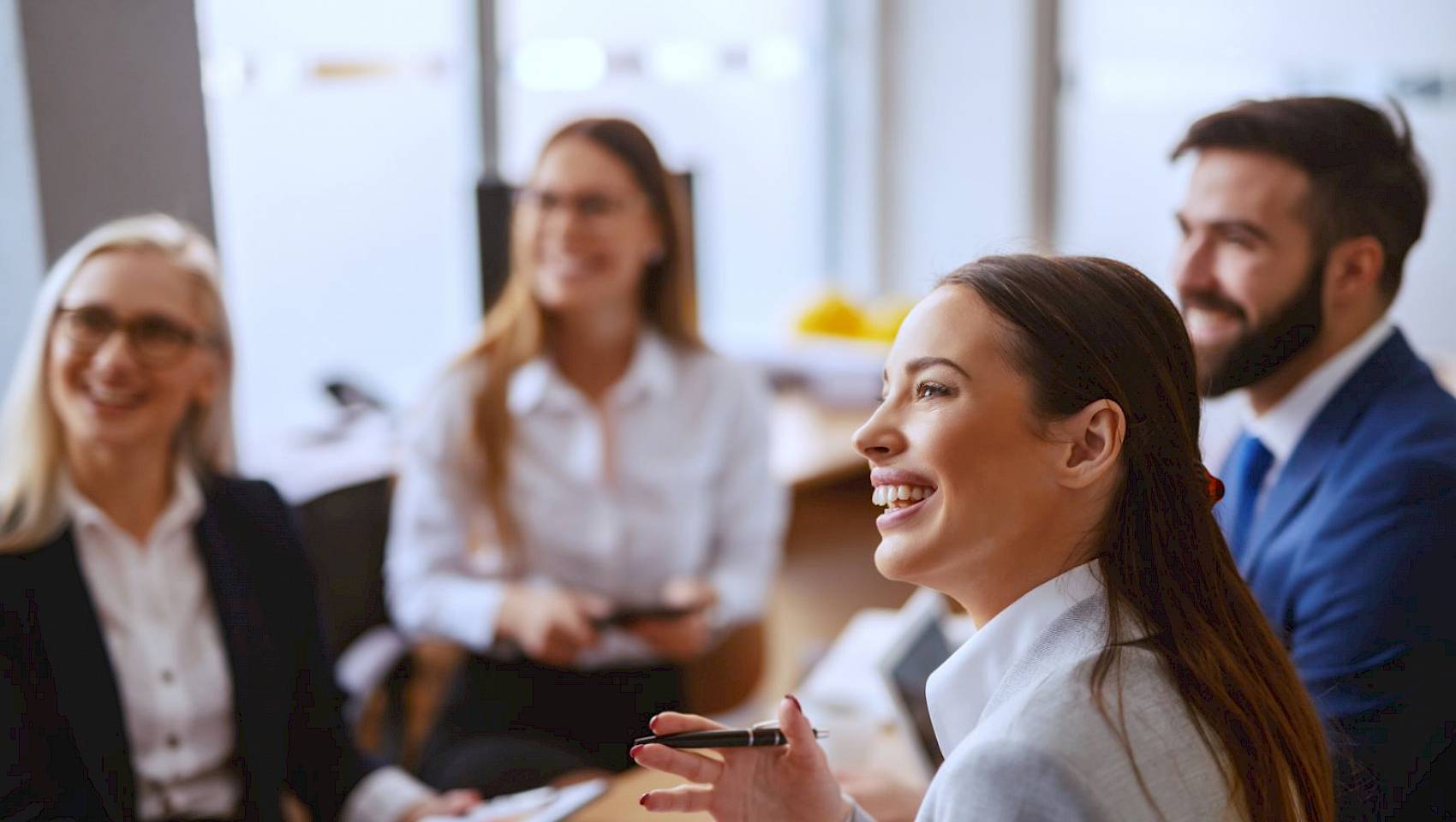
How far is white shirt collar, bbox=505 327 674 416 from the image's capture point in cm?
244

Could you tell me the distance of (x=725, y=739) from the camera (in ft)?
3.84

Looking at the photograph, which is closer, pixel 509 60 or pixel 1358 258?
pixel 1358 258

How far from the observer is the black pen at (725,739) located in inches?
45.9

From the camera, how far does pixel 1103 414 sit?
1039 millimetres

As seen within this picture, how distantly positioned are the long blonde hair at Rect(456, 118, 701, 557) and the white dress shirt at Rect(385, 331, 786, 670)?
0.07 ft

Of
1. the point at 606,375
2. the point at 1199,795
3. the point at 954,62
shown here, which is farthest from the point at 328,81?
the point at 1199,795

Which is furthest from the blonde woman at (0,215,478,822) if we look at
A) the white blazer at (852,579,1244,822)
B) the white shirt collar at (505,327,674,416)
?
the white blazer at (852,579,1244,822)

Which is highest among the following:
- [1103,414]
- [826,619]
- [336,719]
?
[1103,414]

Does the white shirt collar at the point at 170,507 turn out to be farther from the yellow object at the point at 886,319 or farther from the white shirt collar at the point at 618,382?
the yellow object at the point at 886,319

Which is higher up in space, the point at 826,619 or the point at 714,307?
the point at 714,307

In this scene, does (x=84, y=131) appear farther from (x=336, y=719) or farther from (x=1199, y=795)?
(x=1199, y=795)

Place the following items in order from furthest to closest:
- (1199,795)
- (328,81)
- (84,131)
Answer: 1. (328,81)
2. (84,131)
3. (1199,795)

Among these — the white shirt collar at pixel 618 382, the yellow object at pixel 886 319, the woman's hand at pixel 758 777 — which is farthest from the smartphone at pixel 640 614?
the yellow object at pixel 886 319

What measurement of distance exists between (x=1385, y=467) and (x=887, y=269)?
3131 millimetres
